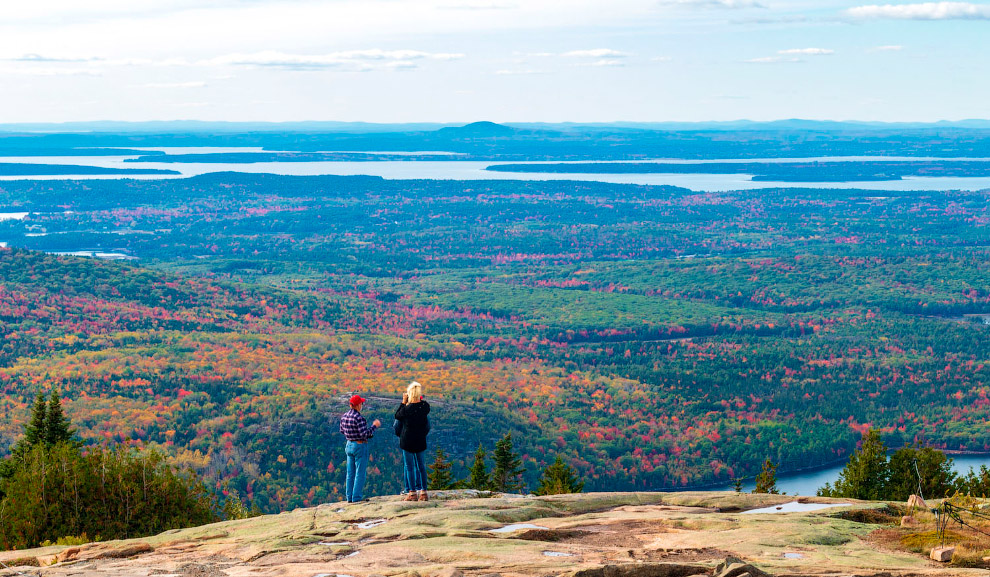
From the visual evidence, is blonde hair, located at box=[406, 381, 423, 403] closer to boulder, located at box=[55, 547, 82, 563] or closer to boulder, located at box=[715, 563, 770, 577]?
boulder, located at box=[55, 547, 82, 563]

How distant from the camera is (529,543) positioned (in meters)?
22.9

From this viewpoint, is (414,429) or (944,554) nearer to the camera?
(944,554)

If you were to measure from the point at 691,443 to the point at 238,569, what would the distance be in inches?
3885

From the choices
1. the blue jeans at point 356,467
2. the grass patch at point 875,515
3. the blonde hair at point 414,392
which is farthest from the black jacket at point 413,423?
the grass patch at point 875,515

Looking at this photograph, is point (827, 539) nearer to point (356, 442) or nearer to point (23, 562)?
point (356, 442)

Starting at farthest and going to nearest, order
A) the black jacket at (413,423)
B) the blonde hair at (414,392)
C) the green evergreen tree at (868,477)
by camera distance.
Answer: the green evergreen tree at (868,477)
the black jacket at (413,423)
the blonde hair at (414,392)

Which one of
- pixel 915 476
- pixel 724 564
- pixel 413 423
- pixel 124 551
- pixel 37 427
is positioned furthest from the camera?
pixel 915 476

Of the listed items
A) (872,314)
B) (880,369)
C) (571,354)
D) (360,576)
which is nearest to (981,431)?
(880,369)

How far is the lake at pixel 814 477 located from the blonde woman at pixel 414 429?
7714cm

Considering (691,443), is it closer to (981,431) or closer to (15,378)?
(981,431)

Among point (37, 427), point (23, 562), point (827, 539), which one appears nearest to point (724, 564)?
point (827, 539)

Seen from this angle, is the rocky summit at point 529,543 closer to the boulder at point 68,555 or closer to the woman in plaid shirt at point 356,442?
the boulder at point 68,555

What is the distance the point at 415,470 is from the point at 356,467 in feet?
5.31

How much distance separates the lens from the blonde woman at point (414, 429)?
26.8m
